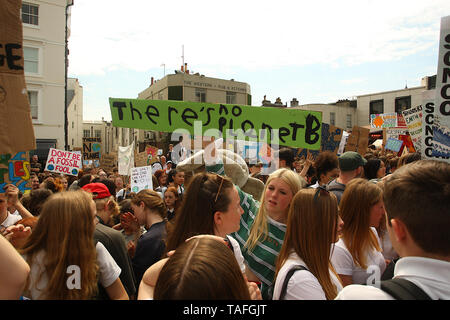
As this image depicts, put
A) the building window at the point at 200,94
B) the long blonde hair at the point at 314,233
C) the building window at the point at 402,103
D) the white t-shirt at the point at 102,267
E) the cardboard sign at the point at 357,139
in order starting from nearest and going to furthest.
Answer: the long blonde hair at the point at 314,233 → the white t-shirt at the point at 102,267 → the cardboard sign at the point at 357,139 → the building window at the point at 200,94 → the building window at the point at 402,103

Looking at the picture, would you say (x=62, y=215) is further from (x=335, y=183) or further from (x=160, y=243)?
(x=335, y=183)

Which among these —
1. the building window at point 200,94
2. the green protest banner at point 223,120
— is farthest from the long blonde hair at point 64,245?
the building window at point 200,94

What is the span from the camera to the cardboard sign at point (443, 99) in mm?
2816

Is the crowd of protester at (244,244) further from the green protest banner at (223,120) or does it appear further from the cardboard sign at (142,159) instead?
the cardboard sign at (142,159)

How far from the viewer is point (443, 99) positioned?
2826 mm

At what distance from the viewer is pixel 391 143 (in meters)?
10.7

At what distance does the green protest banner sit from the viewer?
480 centimetres

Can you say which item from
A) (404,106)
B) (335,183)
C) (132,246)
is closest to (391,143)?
(335,183)

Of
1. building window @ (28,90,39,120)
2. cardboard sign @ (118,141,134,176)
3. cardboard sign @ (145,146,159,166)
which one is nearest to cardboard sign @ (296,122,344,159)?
cardboard sign @ (118,141,134,176)

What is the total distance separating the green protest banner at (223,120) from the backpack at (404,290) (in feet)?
12.8

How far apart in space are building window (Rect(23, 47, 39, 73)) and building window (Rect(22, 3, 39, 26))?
1.79m

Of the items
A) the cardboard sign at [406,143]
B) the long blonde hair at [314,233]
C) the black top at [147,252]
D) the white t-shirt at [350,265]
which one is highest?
the cardboard sign at [406,143]

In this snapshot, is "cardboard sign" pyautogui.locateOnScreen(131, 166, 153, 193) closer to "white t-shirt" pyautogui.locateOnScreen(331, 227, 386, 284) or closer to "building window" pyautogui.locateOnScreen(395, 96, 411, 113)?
"white t-shirt" pyautogui.locateOnScreen(331, 227, 386, 284)
